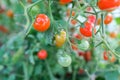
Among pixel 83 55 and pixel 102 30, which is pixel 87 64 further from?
pixel 102 30

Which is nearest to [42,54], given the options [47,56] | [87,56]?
[47,56]

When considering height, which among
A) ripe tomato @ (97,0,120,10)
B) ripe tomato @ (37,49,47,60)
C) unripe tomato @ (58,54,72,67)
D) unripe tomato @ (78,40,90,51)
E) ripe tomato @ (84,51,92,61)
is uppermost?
ripe tomato @ (97,0,120,10)

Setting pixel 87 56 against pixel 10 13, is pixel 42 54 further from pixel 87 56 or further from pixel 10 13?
pixel 10 13

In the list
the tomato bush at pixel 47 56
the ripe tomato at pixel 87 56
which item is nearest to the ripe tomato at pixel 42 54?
the tomato bush at pixel 47 56

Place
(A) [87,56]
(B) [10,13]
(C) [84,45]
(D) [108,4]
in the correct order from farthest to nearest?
1. (B) [10,13]
2. (A) [87,56]
3. (C) [84,45]
4. (D) [108,4]

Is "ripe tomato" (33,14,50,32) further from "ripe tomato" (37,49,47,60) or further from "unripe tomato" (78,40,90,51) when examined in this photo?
"ripe tomato" (37,49,47,60)

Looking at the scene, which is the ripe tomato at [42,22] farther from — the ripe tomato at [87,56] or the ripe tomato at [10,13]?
the ripe tomato at [10,13]

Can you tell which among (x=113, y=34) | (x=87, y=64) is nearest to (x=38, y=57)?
(x=87, y=64)

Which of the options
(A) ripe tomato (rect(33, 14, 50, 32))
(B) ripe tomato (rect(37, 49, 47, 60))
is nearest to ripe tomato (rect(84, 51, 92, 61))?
(B) ripe tomato (rect(37, 49, 47, 60))

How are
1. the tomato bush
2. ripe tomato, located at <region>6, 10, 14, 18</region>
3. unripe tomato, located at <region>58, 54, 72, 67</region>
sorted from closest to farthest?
unripe tomato, located at <region>58, 54, 72, 67</region> < the tomato bush < ripe tomato, located at <region>6, 10, 14, 18</region>

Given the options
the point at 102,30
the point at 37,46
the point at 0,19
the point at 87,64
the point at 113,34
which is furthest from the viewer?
the point at 0,19

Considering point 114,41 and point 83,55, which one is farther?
point 114,41
